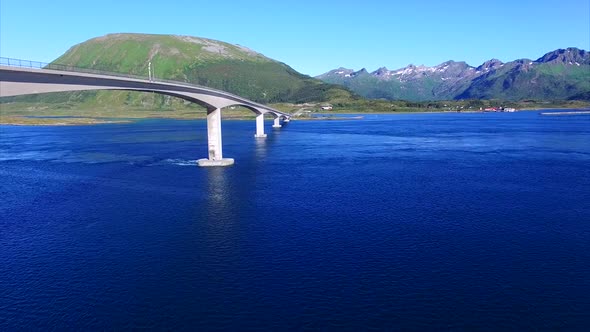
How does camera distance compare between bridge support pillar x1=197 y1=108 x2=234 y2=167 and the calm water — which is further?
bridge support pillar x1=197 y1=108 x2=234 y2=167

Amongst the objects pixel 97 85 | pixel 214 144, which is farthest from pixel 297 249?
pixel 214 144

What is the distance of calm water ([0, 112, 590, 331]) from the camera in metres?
21.3

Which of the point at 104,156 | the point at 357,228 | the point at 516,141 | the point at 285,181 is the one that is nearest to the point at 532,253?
the point at 357,228

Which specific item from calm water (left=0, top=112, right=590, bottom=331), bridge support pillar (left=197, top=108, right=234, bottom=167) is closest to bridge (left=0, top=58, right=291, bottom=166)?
bridge support pillar (left=197, top=108, right=234, bottom=167)

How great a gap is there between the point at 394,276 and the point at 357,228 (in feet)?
29.6

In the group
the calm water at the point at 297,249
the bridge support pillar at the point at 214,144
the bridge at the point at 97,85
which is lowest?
the calm water at the point at 297,249

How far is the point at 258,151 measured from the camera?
285 feet

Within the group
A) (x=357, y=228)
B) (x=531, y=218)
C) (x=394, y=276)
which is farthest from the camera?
(x=531, y=218)

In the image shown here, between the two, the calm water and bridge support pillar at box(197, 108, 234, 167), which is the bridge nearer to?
bridge support pillar at box(197, 108, 234, 167)

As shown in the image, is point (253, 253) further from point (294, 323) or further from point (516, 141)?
point (516, 141)

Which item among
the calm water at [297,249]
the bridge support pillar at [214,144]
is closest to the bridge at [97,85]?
the bridge support pillar at [214,144]

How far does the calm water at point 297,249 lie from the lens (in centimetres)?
2131

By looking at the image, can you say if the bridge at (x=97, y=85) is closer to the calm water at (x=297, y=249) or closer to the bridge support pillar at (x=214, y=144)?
the bridge support pillar at (x=214, y=144)

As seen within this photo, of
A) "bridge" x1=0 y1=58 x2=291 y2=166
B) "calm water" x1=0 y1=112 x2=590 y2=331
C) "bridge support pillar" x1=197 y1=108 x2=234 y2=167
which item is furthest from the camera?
"bridge support pillar" x1=197 y1=108 x2=234 y2=167
